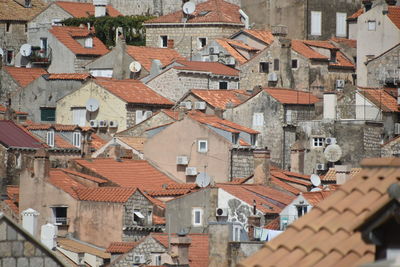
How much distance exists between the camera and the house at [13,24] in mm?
86312

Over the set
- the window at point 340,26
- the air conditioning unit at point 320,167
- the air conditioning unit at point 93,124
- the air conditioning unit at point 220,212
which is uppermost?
the window at point 340,26

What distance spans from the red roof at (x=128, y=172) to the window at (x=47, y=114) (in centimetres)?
1156

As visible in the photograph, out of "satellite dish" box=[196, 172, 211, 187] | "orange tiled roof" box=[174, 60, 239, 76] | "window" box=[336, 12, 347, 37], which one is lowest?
"satellite dish" box=[196, 172, 211, 187]

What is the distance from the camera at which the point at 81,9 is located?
90.1 m

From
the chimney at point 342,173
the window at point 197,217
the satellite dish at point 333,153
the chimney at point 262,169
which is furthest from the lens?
the satellite dish at point 333,153

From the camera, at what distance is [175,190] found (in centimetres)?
5947

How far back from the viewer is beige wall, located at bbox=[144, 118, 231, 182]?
63.6 meters

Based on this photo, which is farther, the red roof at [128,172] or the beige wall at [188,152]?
the beige wall at [188,152]

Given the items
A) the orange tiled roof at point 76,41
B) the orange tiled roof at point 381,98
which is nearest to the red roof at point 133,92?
the orange tiled roof at point 76,41

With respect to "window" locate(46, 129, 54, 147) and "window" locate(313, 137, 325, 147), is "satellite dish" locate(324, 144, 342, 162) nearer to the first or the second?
"window" locate(313, 137, 325, 147)

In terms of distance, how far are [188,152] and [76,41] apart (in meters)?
18.5

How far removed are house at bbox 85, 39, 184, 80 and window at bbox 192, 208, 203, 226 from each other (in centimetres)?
2126

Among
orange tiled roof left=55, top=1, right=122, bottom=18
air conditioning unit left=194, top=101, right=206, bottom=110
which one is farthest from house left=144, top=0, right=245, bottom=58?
air conditioning unit left=194, top=101, right=206, bottom=110

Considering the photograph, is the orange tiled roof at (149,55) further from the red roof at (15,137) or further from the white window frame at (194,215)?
the white window frame at (194,215)
